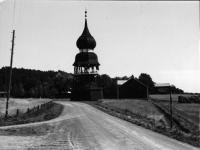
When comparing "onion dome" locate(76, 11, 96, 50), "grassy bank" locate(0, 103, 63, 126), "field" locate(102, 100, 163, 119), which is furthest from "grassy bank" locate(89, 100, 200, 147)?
"onion dome" locate(76, 11, 96, 50)

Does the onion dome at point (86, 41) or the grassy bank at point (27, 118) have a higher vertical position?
the onion dome at point (86, 41)

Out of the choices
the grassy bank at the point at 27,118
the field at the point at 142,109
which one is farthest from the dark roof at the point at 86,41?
the grassy bank at the point at 27,118

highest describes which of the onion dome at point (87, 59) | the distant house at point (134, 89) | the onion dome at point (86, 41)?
the onion dome at point (86, 41)

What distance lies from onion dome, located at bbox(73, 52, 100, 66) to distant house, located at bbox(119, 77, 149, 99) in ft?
33.0

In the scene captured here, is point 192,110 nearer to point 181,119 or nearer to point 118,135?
point 181,119

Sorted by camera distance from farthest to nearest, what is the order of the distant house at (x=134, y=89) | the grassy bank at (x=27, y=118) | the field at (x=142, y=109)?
the distant house at (x=134, y=89) < the field at (x=142, y=109) < the grassy bank at (x=27, y=118)

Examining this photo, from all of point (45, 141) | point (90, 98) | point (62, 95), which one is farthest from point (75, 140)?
point (62, 95)

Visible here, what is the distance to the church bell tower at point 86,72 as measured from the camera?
51.6m

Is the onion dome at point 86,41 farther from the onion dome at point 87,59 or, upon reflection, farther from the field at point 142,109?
the field at point 142,109

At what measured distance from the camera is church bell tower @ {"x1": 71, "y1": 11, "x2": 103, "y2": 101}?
51625 mm

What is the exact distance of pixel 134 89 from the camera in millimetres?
56375

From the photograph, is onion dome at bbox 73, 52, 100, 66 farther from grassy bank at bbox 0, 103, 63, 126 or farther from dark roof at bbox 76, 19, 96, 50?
grassy bank at bbox 0, 103, 63, 126

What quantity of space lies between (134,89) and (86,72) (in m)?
13.3

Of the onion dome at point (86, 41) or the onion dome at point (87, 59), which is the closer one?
the onion dome at point (87, 59)
